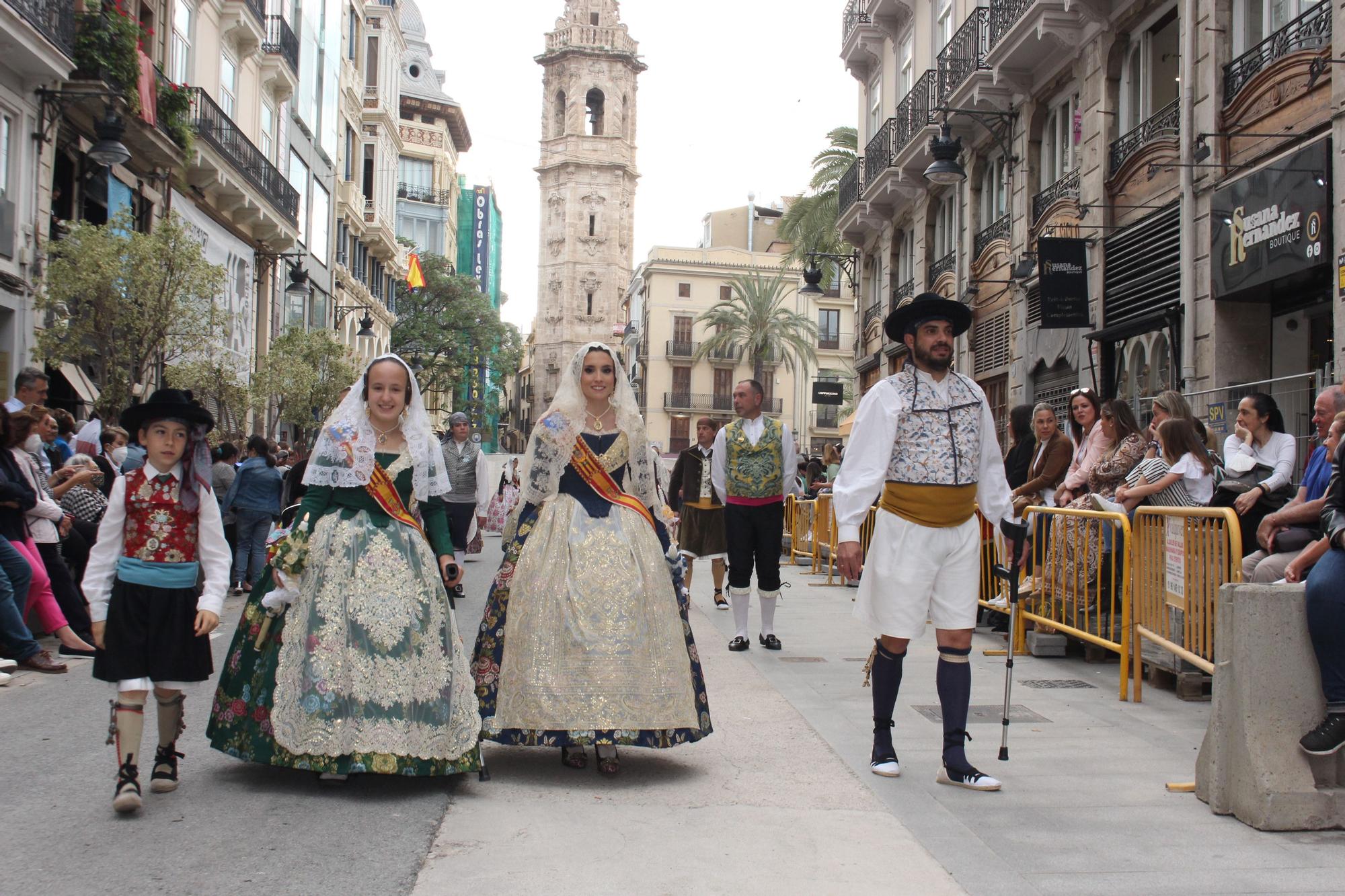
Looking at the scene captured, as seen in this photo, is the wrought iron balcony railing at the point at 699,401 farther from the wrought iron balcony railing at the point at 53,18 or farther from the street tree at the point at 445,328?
the wrought iron balcony railing at the point at 53,18

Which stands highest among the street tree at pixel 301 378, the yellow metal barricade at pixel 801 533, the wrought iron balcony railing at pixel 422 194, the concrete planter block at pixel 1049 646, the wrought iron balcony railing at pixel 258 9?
the wrought iron balcony railing at pixel 422 194

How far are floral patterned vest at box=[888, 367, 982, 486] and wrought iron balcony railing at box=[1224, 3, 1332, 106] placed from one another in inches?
310

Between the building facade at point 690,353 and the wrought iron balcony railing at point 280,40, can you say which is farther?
the building facade at point 690,353

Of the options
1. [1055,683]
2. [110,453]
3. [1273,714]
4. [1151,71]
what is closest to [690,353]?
[1151,71]

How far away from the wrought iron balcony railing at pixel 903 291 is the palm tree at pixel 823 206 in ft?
24.5

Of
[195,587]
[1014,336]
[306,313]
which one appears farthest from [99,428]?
[306,313]

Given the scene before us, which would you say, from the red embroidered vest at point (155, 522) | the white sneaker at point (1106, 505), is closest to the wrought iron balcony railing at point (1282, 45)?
the white sneaker at point (1106, 505)

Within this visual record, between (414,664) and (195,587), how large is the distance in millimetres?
903

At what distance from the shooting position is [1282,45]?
11930 mm

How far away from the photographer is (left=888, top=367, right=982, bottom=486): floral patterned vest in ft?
17.4

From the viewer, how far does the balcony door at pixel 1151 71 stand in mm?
14750

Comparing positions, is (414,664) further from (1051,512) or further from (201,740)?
(1051,512)

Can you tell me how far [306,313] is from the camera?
36.5m

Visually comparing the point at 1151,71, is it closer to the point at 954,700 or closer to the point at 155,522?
the point at 954,700
